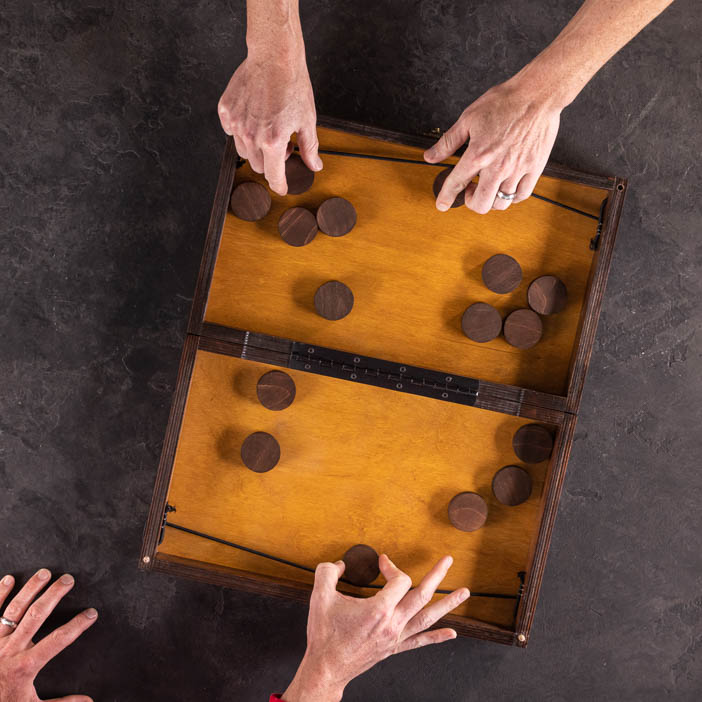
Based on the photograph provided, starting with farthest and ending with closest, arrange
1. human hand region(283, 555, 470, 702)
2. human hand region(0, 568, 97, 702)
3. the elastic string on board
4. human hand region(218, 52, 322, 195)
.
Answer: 1. human hand region(0, 568, 97, 702)
2. the elastic string on board
3. human hand region(283, 555, 470, 702)
4. human hand region(218, 52, 322, 195)

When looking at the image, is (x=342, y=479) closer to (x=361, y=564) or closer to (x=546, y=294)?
(x=361, y=564)

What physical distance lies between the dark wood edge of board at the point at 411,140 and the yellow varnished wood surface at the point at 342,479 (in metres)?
0.66

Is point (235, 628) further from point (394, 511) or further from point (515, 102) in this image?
point (515, 102)

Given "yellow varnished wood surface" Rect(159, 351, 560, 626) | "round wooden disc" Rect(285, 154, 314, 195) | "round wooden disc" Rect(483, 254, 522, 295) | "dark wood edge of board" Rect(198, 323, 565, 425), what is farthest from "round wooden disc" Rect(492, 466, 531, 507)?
"round wooden disc" Rect(285, 154, 314, 195)

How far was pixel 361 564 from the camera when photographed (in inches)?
63.3

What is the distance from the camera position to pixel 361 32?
186 centimetres

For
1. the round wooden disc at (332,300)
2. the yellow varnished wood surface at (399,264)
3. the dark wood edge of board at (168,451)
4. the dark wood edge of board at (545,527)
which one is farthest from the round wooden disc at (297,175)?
the dark wood edge of board at (545,527)

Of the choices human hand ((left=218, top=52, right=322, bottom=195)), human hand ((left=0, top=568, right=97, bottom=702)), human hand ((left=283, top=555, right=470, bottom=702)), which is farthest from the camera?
human hand ((left=0, top=568, right=97, bottom=702))

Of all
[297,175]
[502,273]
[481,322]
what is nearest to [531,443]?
[481,322]

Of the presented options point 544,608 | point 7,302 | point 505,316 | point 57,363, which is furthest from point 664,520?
point 7,302

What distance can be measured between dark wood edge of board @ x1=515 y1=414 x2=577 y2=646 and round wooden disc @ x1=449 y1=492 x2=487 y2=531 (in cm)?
16

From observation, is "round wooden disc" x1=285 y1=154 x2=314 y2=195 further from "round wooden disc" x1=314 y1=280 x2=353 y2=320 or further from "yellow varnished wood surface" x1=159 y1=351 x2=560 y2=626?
"yellow varnished wood surface" x1=159 y1=351 x2=560 y2=626

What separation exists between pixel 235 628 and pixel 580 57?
1.92 m

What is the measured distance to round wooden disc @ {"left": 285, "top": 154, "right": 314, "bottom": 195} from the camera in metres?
1.53
